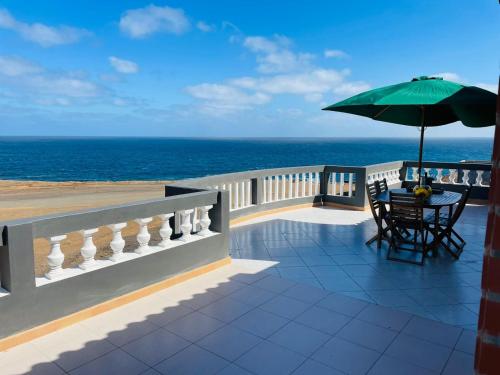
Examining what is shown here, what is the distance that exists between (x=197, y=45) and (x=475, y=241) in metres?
27.4

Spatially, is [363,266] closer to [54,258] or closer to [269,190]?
[269,190]

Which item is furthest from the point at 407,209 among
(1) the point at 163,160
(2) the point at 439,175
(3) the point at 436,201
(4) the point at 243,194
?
(1) the point at 163,160

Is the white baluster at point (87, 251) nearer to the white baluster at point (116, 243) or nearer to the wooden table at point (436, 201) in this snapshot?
the white baluster at point (116, 243)

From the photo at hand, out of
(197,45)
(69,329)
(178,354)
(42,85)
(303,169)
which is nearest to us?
(178,354)

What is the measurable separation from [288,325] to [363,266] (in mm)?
1847

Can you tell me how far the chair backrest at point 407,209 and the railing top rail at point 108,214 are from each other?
2.46 metres

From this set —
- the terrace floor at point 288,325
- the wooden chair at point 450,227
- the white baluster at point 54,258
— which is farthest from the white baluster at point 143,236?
the wooden chair at point 450,227

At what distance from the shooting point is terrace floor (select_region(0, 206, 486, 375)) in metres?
2.48

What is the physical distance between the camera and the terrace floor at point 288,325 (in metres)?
2.48

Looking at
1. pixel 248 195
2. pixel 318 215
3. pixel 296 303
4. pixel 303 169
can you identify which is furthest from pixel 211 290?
pixel 303 169

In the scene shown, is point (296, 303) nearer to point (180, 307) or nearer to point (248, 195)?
point (180, 307)

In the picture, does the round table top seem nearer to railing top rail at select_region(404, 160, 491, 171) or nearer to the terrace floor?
the terrace floor

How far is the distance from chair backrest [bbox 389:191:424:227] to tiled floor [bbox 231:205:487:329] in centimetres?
57

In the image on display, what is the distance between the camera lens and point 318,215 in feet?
24.4
